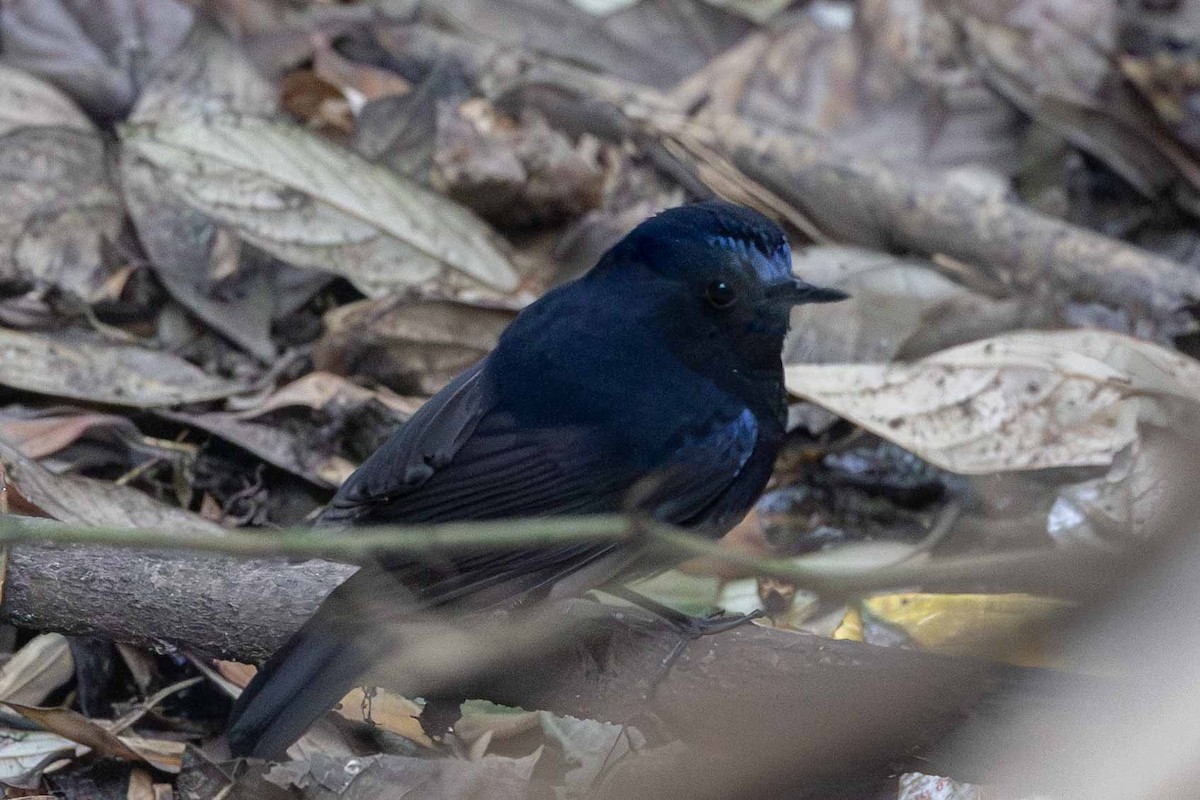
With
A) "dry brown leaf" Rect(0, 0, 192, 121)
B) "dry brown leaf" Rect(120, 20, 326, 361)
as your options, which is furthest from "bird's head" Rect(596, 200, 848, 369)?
"dry brown leaf" Rect(0, 0, 192, 121)

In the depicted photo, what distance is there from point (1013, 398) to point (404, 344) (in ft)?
5.16

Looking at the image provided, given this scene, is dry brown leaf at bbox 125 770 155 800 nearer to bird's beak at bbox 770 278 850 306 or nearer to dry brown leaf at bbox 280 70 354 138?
bird's beak at bbox 770 278 850 306

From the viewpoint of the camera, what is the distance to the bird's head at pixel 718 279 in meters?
2.87

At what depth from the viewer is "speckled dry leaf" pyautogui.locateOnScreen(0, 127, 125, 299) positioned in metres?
4.22

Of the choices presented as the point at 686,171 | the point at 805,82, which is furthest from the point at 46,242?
the point at 805,82

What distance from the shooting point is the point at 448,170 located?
4559 mm

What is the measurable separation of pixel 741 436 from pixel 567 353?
1.20 ft

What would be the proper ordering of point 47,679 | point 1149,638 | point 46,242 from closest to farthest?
point 1149,638 → point 47,679 → point 46,242

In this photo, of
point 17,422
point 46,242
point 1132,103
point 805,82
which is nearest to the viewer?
point 17,422

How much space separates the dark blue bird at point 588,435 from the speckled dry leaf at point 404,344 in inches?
38.7

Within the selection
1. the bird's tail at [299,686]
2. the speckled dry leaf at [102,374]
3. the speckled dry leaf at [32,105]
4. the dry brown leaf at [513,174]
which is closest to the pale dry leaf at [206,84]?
the speckled dry leaf at [32,105]

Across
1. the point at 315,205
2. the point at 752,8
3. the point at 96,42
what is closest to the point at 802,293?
the point at 315,205

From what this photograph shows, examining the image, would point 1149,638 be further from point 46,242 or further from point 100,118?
point 100,118

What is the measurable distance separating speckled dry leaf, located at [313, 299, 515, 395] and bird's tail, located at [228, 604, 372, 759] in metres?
1.60
